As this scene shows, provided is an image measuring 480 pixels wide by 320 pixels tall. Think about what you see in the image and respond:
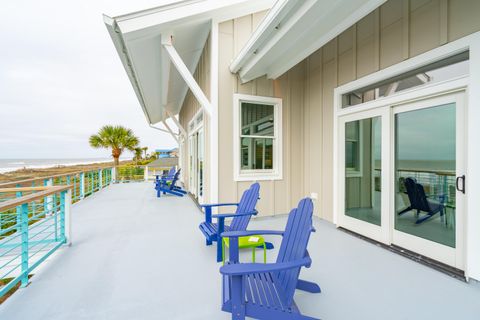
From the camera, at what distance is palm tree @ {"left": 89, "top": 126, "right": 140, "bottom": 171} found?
13555mm

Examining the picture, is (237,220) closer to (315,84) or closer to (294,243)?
(294,243)

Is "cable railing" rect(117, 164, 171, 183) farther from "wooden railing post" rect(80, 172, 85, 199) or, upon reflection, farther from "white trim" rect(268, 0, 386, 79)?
"white trim" rect(268, 0, 386, 79)

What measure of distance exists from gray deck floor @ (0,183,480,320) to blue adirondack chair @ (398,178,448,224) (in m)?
0.62

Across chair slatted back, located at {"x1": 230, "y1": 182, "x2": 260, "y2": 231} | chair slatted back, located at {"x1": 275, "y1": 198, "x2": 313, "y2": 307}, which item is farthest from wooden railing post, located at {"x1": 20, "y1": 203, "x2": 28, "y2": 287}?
chair slatted back, located at {"x1": 275, "y1": 198, "x2": 313, "y2": 307}

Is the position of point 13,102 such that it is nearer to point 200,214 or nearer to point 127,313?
point 200,214

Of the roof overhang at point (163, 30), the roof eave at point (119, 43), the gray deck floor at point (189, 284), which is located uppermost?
the roof overhang at point (163, 30)

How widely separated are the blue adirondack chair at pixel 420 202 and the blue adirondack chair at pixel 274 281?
1988 mm

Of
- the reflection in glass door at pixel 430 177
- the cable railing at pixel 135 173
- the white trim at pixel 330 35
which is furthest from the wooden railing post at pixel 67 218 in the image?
the cable railing at pixel 135 173

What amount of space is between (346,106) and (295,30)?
1.66 metres

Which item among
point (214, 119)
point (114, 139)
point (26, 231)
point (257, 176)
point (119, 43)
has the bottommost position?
point (26, 231)

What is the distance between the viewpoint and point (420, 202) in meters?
2.68

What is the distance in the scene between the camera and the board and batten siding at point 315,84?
267cm

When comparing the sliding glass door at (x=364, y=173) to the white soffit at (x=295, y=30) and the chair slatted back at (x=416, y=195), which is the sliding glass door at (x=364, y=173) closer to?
the chair slatted back at (x=416, y=195)

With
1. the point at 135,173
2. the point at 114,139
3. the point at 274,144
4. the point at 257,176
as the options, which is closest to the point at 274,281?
the point at 257,176
